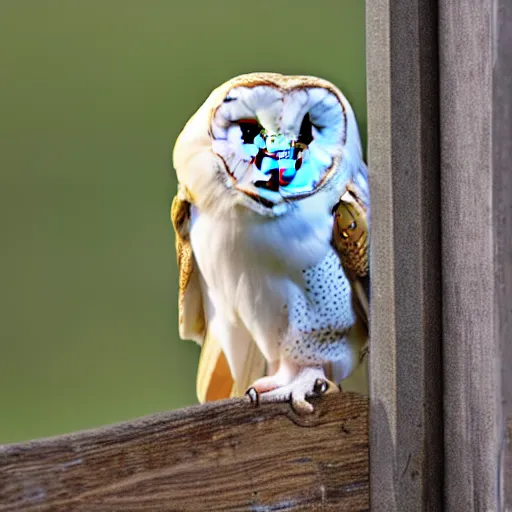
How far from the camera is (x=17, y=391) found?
50.1 inches

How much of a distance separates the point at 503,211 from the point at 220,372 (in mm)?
399

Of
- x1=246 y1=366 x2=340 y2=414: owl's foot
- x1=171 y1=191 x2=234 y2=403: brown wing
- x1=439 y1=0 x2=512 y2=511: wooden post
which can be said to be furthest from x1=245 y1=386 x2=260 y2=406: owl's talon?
x1=171 y1=191 x2=234 y2=403: brown wing

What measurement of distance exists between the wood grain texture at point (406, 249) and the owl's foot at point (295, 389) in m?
0.05

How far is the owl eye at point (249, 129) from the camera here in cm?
71

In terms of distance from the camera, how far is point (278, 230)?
0.76 meters

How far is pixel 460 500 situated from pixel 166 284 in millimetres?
683

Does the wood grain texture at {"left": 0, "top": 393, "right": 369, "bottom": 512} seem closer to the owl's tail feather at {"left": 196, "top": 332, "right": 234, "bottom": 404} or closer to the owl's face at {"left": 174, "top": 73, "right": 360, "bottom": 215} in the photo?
the owl's face at {"left": 174, "top": 73, "right": 360, "bottom": 215}

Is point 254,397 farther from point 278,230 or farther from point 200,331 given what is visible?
point 200,331

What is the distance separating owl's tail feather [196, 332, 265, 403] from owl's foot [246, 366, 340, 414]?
0.08m

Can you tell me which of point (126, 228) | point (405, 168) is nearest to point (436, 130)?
point (405, 168)

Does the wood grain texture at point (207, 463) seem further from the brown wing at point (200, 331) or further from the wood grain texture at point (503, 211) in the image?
the brown wing at point (200, 331)

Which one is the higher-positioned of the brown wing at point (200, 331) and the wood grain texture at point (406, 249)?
the wood grain texture at point (406, 249)

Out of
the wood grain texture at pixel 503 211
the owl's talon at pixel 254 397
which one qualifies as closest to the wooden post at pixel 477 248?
the wood grain texture at pixel 503 211

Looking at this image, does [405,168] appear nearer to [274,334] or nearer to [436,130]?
[436,130]
